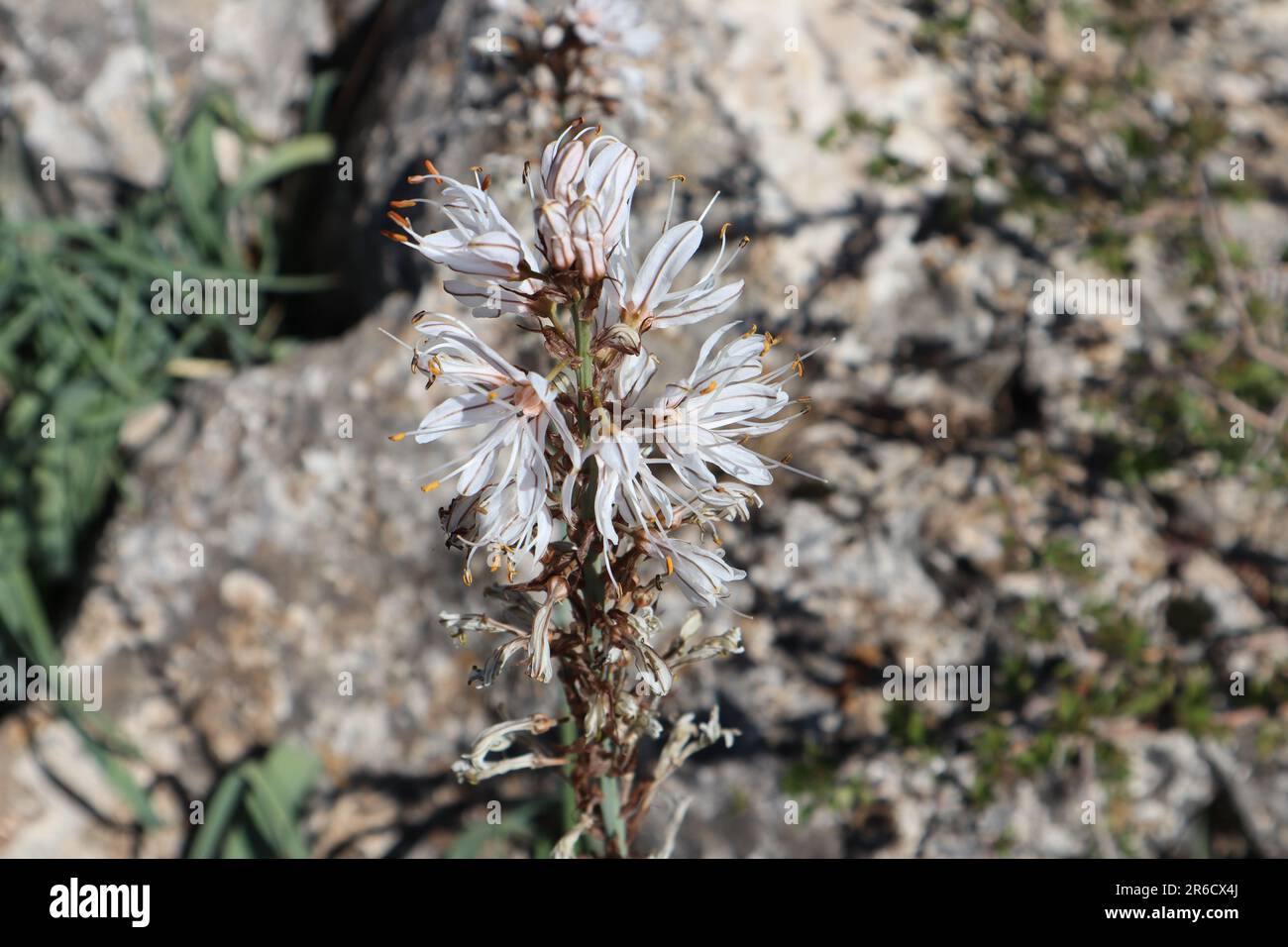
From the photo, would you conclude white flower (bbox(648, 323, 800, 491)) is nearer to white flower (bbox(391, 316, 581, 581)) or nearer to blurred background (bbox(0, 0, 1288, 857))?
white flower (bbox(391, 316, 581, 581))

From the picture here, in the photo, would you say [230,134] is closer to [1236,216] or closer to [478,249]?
[478,249]

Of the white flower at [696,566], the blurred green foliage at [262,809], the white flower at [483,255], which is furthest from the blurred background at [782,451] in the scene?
the white flower at [696,566]

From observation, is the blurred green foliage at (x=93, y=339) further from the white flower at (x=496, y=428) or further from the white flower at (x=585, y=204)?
the white flower at (x=585, y=204)

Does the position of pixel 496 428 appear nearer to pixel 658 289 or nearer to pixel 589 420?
pixel 589 420

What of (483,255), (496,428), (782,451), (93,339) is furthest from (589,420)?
(93,339)

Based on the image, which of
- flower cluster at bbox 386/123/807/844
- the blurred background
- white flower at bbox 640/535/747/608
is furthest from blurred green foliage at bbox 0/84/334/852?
white flower at bbox 640/535/747/608
